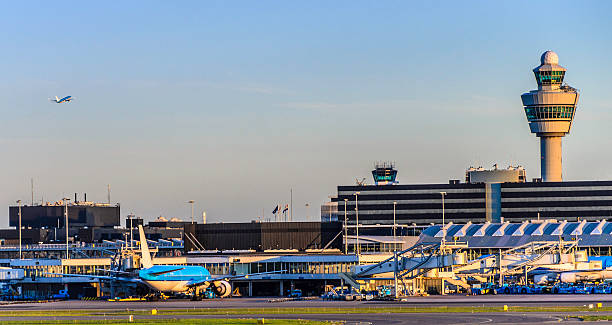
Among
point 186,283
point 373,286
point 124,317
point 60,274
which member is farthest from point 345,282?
point 124,317

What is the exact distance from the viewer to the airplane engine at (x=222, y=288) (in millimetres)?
169625

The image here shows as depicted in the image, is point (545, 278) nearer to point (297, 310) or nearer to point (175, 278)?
point (175, 278)

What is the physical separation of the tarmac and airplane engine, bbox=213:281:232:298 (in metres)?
5.76

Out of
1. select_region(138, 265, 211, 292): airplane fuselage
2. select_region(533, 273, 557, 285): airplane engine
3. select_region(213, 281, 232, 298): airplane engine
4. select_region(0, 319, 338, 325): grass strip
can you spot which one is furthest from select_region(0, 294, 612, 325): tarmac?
select_region(533, 273, 557, 285): airplane engine

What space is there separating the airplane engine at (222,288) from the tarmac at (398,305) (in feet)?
18.9

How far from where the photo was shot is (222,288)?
17025 centimetres

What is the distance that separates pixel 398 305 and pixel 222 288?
39.6 m

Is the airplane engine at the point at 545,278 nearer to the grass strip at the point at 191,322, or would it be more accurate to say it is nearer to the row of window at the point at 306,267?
the row of window at the point at 306,267

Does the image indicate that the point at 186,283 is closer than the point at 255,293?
Yes

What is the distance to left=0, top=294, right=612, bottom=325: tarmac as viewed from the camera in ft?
359

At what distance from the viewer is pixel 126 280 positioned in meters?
171

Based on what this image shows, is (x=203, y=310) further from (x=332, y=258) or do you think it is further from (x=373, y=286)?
(x=332, y=258)

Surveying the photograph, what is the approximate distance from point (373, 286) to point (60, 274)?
49.5 meters

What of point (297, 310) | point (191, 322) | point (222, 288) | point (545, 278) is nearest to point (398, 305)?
point (297, 310)
